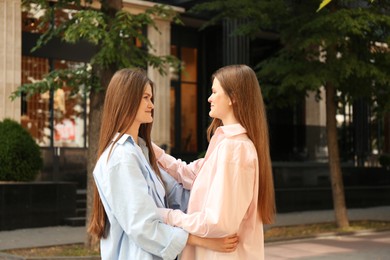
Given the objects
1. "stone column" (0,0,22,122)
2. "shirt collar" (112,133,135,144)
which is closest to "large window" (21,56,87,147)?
"stone column" (0,0,22,122)

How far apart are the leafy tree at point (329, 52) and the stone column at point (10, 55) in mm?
5884

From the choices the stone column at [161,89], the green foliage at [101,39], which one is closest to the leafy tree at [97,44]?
the green foliage at [101,39]

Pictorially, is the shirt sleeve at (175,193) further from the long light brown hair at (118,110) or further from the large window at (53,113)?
the large window at (53,113)

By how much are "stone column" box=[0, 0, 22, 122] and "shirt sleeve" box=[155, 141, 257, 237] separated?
16.0 meters

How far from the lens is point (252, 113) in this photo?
305 centimetres

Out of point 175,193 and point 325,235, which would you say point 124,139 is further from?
point 325,235

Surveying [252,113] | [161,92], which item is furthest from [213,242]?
[161,92]

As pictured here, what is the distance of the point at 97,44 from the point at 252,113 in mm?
8216

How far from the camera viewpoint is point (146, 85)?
10.0ft

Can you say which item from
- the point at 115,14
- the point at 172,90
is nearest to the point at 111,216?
the point at 115,14

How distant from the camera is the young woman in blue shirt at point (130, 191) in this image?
279 cm

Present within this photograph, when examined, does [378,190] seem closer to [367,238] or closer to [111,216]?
[367,238]

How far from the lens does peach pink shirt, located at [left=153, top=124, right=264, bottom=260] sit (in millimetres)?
2834

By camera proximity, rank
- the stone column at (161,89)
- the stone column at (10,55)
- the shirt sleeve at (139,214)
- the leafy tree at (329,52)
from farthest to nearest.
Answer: the stone column at (161,89) → the stone column at (10,55) → the leafy tree at (329,52) → the shirt sleeve at (139,214)
